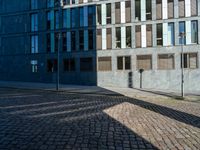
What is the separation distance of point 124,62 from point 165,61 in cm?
556

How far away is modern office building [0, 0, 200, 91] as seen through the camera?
33031 mm

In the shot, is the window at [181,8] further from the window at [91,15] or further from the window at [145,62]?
the window at [91,15]

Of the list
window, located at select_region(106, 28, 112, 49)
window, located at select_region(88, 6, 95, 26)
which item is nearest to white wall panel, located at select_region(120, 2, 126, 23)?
window, located at select_region(106, 28, 112, 49)

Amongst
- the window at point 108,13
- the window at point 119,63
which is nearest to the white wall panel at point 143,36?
the window at point 119,63

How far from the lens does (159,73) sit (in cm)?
3366

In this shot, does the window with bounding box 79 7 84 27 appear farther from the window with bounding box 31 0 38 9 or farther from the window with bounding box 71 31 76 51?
the window with bounding box 31 0 38 9

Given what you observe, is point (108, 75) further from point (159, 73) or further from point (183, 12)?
point (183, 12)

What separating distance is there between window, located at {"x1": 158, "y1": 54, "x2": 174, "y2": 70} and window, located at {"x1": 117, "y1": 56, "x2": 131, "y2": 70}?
4202 millimetres

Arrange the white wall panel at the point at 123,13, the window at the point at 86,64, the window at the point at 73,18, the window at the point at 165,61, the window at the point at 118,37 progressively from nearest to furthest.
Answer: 1. the window at the point at 165,61
2. the white wall panel at the point at 123,13
3. the window at the point at 118,37
4. the window at the point at 86,64
5. the window at the point at 73,18

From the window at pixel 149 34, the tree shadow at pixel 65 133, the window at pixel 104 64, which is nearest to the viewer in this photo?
the tree shadow at pixel 65 133

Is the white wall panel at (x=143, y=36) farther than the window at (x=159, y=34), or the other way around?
the white wall panel at (x=143, y=36)

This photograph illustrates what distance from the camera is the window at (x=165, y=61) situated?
33.2 m

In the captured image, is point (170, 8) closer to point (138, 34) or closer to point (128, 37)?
point (138, 34)

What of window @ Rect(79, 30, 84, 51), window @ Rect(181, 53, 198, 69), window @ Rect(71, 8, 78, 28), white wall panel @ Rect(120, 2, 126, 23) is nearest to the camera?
window @ Rect(181, 53, 198, 69)
